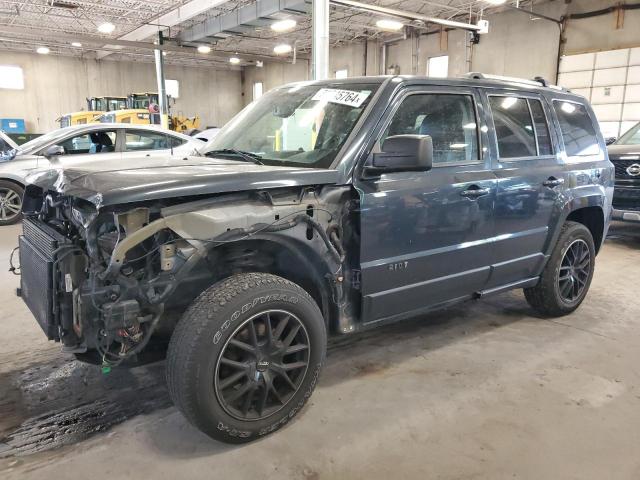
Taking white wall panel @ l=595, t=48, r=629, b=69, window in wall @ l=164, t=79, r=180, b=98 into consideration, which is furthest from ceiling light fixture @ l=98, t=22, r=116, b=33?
white wall panel @ l=595, t=48, r=629, b=69

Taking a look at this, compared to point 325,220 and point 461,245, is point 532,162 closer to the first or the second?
point 461,245

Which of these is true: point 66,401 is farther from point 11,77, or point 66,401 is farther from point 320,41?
point 11,77

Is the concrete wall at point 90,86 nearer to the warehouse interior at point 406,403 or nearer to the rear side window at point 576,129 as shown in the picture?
the warehouse interior at point 406,403

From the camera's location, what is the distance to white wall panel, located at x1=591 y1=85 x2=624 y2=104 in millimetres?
12320

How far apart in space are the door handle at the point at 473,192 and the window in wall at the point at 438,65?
1571 cm

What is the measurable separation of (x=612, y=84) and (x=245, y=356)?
1326 centimetres

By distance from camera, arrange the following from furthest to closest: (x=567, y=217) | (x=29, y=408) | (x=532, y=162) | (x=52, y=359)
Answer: (x=567, y=217)
(x=532, y=162)
(x=52, y=359)
(x=29, y=408)

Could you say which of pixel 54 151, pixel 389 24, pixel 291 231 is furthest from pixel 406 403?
pixel 389 24

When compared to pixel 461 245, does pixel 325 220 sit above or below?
above

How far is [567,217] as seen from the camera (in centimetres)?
424

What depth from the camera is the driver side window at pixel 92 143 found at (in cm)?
824

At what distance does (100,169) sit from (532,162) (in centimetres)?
288

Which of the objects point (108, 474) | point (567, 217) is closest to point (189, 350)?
point (108, 474)

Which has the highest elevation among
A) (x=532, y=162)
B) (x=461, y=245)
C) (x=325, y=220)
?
(x=532, y=162)
